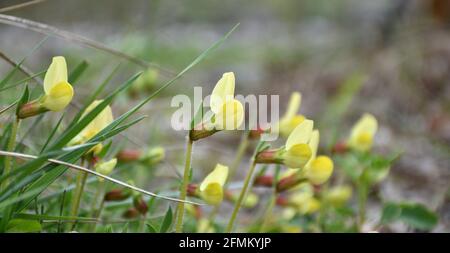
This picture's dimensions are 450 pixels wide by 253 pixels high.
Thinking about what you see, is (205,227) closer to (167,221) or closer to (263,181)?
(263,181)

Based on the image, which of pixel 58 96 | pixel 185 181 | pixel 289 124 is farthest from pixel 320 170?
pixel 58 96

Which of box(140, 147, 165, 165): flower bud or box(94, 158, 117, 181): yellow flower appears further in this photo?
box(140, 147, 165, 165): flower bud

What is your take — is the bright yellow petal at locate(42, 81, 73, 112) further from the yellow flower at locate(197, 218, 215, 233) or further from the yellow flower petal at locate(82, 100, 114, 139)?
the yellow flower at locate(197, 218, 215, 233)

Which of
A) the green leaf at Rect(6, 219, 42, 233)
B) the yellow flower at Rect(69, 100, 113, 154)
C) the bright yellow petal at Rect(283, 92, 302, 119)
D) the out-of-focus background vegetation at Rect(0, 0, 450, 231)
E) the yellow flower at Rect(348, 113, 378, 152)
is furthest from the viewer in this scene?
the out-of-focus background vegetation at Rect(0, 0, 450, 231)

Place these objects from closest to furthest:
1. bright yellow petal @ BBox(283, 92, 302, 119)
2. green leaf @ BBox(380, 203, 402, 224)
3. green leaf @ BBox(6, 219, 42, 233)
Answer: green leaf @ BBox(6, 219, 42, 233) < bright yellow petal @ BBox(283, 92, 302, 119) < green leaf @ BBox(380, 203, 402, 224)

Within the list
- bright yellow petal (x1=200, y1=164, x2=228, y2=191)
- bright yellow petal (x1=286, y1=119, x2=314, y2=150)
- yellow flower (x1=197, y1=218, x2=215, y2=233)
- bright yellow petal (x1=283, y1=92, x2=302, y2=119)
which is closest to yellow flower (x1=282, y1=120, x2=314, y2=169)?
bright yellow petal (x1=286, y1=119, x2=314, y2=150)

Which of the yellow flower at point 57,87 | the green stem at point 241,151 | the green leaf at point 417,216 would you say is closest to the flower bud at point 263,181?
the green stem at point 241,151

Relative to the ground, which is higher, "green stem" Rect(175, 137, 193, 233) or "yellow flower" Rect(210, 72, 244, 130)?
"yellow flower" Rect(210, 72, 244, 130)

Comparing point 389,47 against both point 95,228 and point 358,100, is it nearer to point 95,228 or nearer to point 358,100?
point 358,100
